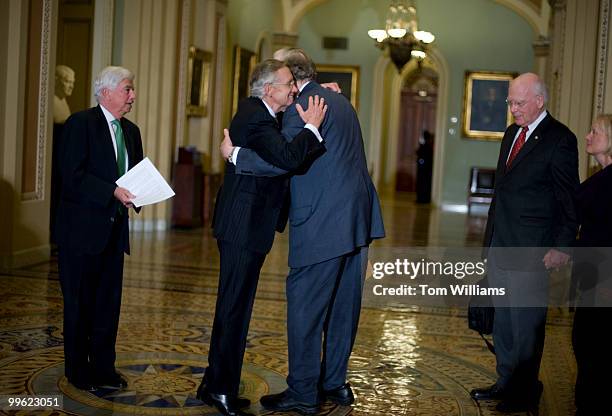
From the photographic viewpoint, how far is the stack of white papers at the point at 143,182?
401 centimetres

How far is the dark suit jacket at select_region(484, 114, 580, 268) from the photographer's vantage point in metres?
4.10

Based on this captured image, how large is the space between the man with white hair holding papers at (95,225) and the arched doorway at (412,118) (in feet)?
62.2

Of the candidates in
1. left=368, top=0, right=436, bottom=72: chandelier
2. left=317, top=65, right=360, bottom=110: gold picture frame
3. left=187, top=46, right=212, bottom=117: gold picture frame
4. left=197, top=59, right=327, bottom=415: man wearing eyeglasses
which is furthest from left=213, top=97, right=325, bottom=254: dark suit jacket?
left=317, top=65, right=360, bottom=110: gold picture frame

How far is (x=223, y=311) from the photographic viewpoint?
3900mm

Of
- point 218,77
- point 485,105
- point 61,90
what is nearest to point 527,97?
point 61,90

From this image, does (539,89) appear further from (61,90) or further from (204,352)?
(61,90)

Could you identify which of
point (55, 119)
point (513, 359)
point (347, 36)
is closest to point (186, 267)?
point (55, 119)

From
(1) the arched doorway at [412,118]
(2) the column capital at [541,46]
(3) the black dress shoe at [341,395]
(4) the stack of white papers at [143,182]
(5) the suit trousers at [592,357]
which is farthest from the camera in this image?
(1) the arched doorway at [412,118]

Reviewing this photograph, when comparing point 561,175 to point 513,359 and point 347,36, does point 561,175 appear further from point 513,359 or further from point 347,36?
point 347,36

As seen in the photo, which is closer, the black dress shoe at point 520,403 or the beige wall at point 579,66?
the black dress shoe at point 520,403

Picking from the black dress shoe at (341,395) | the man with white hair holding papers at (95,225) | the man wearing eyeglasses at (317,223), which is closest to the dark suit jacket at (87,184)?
the man with white hair holding papers at (95,225)

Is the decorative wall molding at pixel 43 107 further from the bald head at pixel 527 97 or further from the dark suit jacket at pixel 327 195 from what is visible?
the bald head at pixel 527 97

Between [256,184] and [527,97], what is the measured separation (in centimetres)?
143

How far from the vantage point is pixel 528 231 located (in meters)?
4.17
